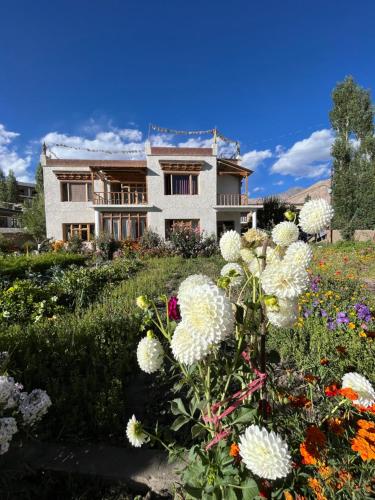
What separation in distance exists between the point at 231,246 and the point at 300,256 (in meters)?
0.32

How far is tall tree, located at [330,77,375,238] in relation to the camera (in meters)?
16.2

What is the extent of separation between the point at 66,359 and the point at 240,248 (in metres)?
2.25

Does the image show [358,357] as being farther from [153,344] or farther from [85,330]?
[85,330]

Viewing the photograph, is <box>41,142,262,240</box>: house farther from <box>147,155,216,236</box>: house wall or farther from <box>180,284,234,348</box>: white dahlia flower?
<box>180,284,234,348</box>: white dahlia flower

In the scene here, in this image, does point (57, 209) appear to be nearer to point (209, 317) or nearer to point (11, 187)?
point (209, 317)

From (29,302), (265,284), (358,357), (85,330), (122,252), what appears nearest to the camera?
(265,284)

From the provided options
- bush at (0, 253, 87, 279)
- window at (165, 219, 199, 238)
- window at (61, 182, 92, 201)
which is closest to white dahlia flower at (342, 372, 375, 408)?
bush at (0, 253, 87, 279)

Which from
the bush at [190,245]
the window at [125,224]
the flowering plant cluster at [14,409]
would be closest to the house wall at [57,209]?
the window at [125,224]

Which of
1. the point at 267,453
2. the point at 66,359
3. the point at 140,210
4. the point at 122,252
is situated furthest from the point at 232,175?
the point at 267,453

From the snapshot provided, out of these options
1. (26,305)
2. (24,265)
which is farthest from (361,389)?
(24,265)

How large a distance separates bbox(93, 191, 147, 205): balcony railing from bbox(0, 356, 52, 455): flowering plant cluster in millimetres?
15204

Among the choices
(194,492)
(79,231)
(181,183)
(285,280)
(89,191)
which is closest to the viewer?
(285,280)

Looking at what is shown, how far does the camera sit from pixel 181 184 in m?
16.6

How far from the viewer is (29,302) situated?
4227mm
